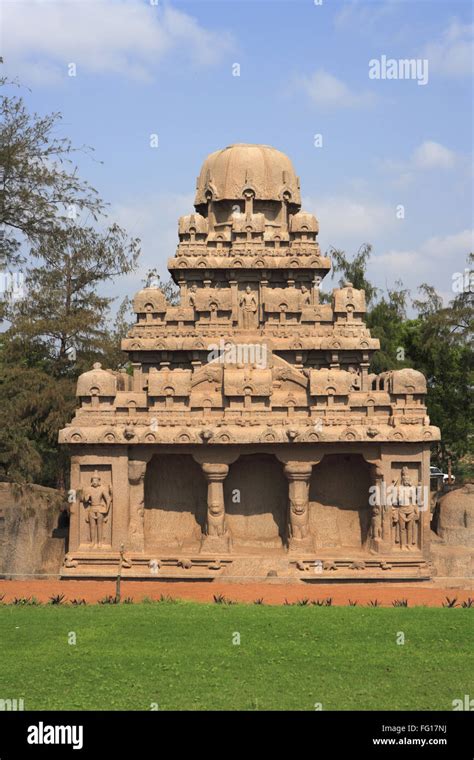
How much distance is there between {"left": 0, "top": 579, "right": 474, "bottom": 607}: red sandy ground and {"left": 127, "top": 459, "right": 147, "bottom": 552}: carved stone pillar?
3.66 ft

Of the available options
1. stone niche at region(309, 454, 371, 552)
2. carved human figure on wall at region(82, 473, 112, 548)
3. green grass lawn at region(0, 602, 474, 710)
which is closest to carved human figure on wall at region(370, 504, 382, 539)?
stone niche at region(309, 454, 371, 552)

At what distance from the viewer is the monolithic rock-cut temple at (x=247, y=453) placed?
90.0ft

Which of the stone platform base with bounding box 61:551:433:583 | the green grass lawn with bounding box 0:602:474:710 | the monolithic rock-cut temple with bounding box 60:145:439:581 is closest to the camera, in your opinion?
the green grass lawn with bounding box 0:602:474:710

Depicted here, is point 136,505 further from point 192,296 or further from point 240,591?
point 192,296

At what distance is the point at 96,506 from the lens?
90.7 feet

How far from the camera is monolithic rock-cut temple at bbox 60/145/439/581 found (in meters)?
27.4

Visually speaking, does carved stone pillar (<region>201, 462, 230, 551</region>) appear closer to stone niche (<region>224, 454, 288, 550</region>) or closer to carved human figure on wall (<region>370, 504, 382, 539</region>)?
stone niche (<region>224, 454, 288, 550</region>)

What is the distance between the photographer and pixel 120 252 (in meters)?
41.3

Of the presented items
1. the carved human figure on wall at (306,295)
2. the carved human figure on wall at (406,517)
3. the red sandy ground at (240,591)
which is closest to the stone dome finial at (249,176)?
the carved human figure on wall at (306,295)

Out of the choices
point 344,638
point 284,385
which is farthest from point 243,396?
point 344,638

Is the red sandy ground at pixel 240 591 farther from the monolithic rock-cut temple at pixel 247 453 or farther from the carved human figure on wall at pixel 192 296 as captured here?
the carved human figure on wall at pixel 192 296

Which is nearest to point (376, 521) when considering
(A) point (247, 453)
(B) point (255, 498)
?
(B) point (255, 498)

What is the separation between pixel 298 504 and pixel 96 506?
18.6 ft

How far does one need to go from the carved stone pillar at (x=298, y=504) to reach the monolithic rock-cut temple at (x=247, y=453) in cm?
4
